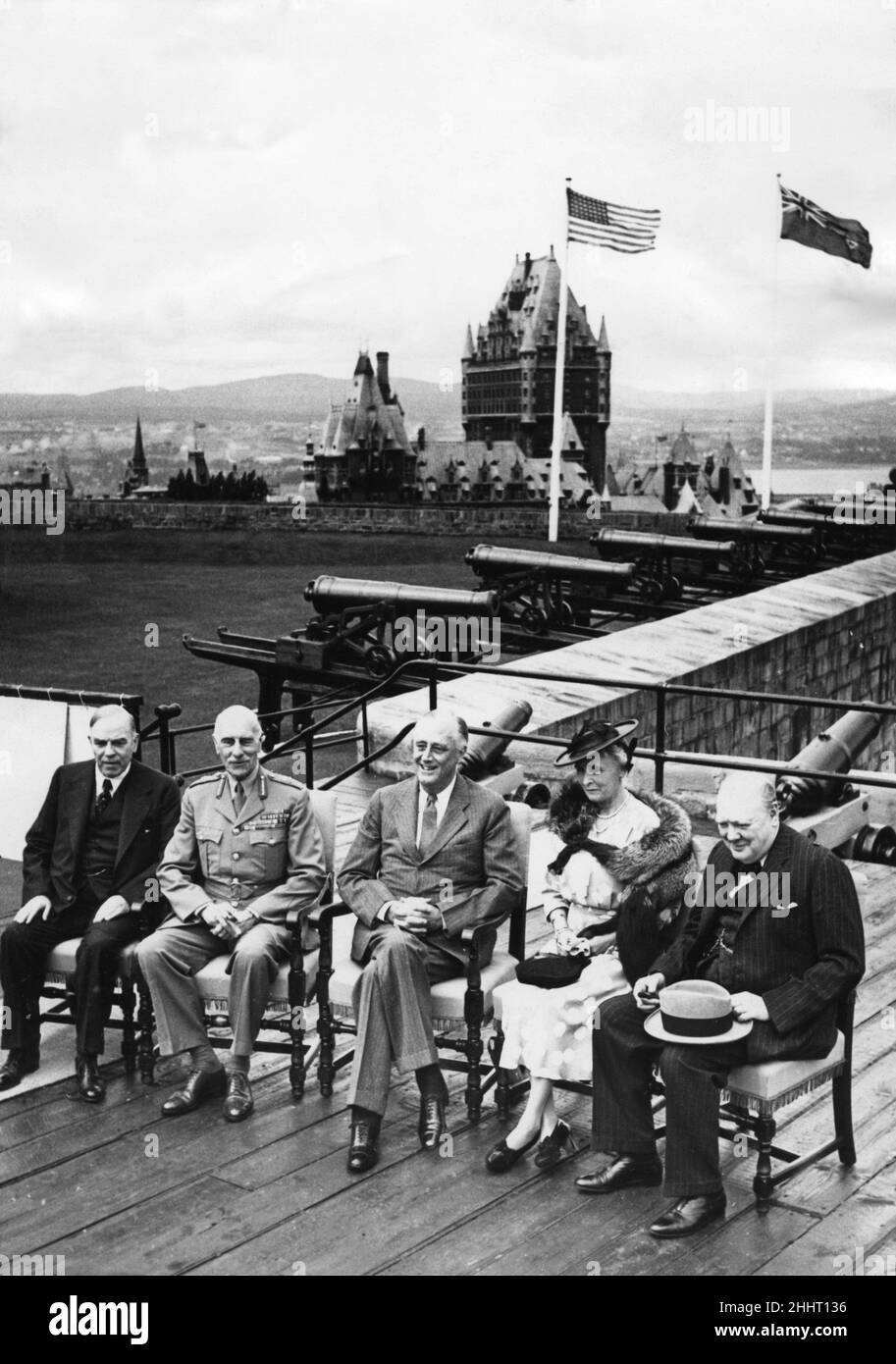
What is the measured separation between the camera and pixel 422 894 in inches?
179

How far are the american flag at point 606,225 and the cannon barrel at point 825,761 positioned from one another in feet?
64.6

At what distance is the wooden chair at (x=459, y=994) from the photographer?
4.29m

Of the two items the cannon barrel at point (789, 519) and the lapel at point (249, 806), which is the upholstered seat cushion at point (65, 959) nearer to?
the lapel at point (249, 806)

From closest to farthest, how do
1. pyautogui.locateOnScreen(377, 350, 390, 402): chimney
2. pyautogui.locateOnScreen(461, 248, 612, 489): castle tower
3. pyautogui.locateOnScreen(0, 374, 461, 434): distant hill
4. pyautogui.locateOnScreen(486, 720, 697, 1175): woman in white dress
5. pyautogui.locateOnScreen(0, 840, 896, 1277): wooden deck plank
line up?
pyautogui.locateOnScreen(0, 840, 896, 1277): wooden deck plank, pyautogui.locateOnScreen(486, 720, 697, 1175): woman in white dress, pyautogui.locateOnScreen(377, 350, 390, 402): chimney, pyautogui.locateOnScreen(461, 248, 612, 489): castle tower, pyautogui.locateOnScreen(0, 374, 461, 434): distant hill

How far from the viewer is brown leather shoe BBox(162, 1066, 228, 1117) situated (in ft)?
14.2

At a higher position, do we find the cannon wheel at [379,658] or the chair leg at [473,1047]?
the cannon wheel at [379,658]

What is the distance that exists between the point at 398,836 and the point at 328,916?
325mm

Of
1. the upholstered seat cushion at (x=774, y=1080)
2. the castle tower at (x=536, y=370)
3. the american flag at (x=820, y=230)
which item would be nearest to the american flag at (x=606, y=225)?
the american flag at (x=820, y=230)

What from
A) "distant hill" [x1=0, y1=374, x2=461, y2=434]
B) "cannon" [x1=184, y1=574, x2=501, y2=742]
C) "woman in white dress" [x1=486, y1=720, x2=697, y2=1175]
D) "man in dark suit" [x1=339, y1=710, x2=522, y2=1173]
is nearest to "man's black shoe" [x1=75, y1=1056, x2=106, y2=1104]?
"man in dark suit" [x1=339, y1=710, x2=522, y2=1173]

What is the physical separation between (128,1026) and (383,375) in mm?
98836

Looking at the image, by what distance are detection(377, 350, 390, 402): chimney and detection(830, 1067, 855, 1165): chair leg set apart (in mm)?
95057

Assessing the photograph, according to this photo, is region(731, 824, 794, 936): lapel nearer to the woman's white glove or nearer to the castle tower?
the woman's white glove

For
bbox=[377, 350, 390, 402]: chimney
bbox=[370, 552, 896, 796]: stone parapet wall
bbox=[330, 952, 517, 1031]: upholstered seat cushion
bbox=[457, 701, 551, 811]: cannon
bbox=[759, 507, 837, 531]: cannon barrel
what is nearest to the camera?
bbox=[330, 952, 517, 1031]: upholstered seat cushion

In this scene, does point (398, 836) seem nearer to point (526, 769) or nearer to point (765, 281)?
point (526, 769)
